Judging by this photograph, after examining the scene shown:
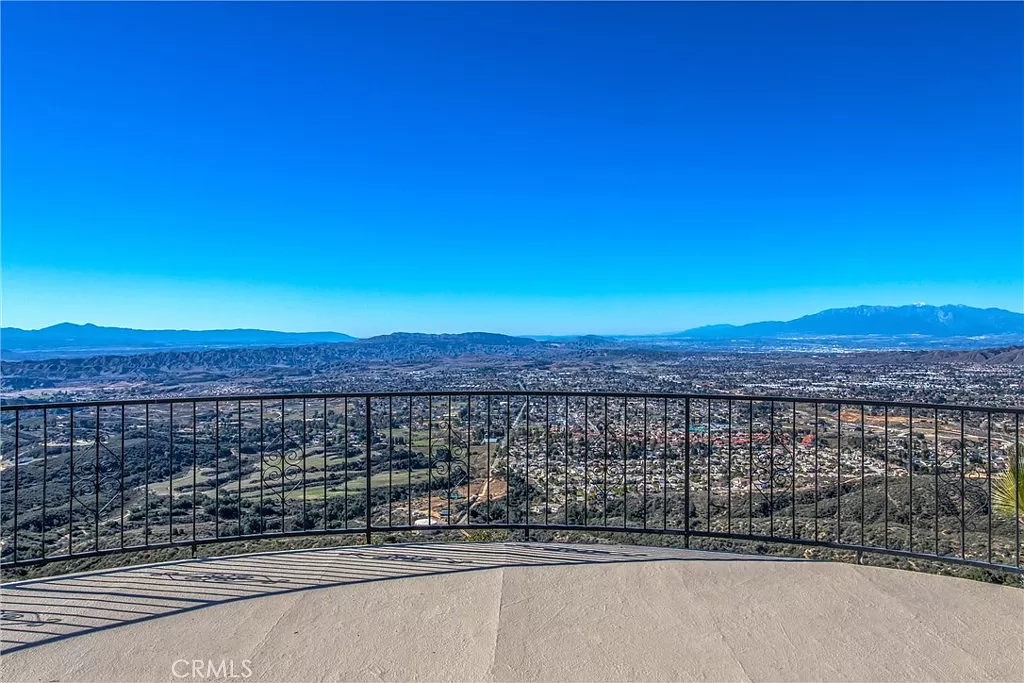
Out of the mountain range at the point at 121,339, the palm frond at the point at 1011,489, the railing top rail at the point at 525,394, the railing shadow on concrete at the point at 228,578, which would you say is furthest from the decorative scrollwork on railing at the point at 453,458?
the mountain range at the point at 121,339

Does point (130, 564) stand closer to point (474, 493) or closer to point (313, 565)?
point (313, 565)

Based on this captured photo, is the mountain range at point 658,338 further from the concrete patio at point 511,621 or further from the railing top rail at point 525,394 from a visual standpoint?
the concrete patio at point 511,621

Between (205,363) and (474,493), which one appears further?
(205,363)

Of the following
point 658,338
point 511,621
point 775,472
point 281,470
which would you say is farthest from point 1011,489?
point 658,338

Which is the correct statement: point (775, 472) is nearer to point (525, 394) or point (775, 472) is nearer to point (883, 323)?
point (525, 394)

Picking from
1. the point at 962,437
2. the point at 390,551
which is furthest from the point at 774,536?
the point at 390,551

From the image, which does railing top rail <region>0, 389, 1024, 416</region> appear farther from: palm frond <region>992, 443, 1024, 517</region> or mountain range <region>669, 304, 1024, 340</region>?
mountain range <region>669, 304, 1024, 340</region>
